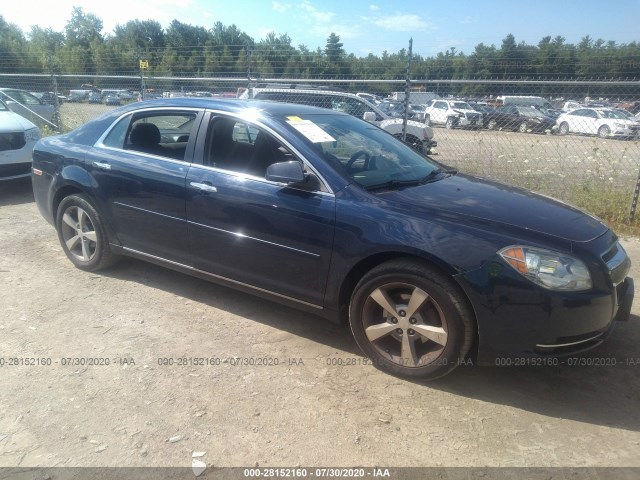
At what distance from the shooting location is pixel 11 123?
24.1ft

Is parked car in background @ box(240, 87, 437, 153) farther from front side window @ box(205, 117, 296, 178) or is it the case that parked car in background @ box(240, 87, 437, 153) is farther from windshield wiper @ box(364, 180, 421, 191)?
windshield wiper @ box(364, 180, 421, 191)

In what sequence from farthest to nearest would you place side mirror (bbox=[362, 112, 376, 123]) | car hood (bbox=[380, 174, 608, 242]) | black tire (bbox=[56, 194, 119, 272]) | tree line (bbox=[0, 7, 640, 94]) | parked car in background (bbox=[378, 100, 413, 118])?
parked car in background (bbox=[378, 100, 413, 118])
tree line (bbox=[0, 7, 640, 94])
side mirror (bbox=[362, 112, 376, 123])
black tire (bbox=[56, 194, 119, 272])
car hood (bbox=[380, 174, 608, 242])

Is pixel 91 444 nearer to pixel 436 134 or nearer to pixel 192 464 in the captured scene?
pixel 192 464

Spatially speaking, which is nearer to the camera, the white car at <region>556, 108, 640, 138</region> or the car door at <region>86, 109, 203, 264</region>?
the car door at <region>86, 109, 203, 264</region>

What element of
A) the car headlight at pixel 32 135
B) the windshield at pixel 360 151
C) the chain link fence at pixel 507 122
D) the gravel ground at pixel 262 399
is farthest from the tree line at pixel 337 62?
the gravel ground at pixel 262 399

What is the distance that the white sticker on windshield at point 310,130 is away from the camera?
135 inches

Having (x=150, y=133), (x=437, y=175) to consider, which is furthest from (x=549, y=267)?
(x=150, y=133)

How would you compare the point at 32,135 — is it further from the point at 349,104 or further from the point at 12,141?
the point at 349,104

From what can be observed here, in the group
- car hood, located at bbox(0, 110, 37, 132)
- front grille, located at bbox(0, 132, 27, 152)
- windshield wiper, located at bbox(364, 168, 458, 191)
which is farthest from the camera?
car hood, located at bbox(0, 110, 37, 132)

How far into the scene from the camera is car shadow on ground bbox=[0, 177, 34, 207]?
23.4ft

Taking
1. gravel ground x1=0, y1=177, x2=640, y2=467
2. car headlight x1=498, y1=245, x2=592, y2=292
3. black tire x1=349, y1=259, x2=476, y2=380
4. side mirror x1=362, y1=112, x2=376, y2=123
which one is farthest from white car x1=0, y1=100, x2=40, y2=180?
car headlight x1=498, y1=245, x2=592, y2=292

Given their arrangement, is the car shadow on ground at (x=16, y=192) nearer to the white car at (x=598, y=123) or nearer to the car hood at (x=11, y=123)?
the car hood at (x=11, y=123)

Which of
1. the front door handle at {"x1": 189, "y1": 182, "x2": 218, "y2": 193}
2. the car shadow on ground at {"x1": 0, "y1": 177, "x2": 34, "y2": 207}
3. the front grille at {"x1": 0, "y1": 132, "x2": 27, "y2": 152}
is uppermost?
the front door handle at {"x1": 189, "y1": 182, "x2": 218, "y2": 193}

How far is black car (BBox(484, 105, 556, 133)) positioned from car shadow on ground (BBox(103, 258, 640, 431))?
10.6 meters
